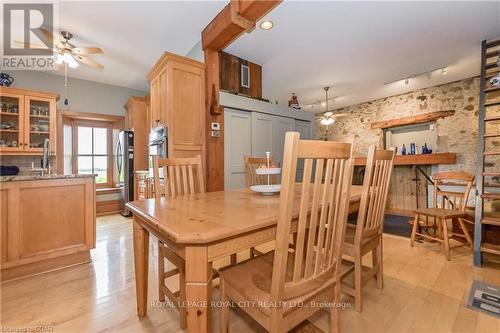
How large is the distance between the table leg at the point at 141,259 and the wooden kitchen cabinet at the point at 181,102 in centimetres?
149

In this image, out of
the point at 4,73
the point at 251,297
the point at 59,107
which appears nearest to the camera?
the point at 251,297

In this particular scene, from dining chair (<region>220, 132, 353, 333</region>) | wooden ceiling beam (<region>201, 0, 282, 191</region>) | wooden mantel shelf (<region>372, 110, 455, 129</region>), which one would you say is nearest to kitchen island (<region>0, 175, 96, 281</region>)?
wooden ceiling beam (<region>201, 0, 282, 191</region>)

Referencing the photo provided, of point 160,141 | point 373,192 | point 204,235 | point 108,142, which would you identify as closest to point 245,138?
point 160,141

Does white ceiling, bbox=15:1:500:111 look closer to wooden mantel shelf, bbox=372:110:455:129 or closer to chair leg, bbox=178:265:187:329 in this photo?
wooden mantel shelf, bbox=372:110:455:129

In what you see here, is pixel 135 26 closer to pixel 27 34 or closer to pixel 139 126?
pixel 27 34

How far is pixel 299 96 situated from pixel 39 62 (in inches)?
190

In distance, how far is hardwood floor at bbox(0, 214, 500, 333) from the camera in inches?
54.2

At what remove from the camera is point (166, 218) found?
1.00m

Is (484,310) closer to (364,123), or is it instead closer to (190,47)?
(190,47)

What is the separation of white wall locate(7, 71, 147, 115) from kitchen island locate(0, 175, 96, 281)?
9.57ft

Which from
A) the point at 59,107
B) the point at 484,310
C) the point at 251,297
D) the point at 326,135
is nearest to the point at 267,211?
the point at 251,297

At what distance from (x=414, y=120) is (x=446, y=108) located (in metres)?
0.52

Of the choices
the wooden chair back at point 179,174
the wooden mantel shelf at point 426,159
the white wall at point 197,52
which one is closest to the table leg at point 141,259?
the wooden chair back at point 179,174

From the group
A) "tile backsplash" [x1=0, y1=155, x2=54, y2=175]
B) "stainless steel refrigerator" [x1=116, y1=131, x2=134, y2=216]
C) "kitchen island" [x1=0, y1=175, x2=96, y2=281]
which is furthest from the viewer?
"stainless steel refrigerator" [x1=116, y1=131, x2=134, y2=216]
